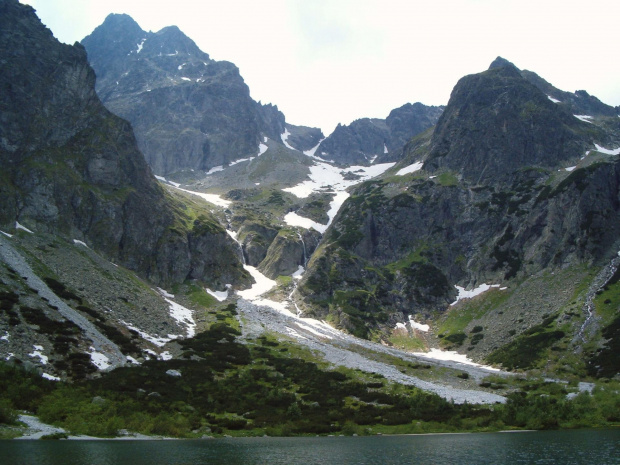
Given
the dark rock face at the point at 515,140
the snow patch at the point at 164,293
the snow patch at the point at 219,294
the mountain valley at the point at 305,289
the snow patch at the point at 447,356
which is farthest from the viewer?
the dark rock face at the point at 515,140

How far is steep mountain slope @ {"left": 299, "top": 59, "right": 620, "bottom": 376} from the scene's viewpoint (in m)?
117

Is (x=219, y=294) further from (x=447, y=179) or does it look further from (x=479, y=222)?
(x=447, y=179)

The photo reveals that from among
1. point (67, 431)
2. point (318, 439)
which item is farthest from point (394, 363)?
point (67, 431)

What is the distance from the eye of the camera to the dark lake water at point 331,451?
1184 inches

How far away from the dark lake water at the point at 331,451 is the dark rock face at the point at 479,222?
267 ft

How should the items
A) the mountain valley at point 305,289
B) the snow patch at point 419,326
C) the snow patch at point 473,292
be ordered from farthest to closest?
the snow patch at point 473,292 → the snow patch at point 419,326 → the mountain valley at point 305,289

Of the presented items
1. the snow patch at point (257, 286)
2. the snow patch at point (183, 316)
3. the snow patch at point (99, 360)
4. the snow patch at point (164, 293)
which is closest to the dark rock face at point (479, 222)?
the snow patch at point (257, 286)

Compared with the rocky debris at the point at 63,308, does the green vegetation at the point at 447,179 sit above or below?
above

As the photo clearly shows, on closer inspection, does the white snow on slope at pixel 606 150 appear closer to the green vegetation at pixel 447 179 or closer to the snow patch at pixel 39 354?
the green vegetation at pixel 447 179

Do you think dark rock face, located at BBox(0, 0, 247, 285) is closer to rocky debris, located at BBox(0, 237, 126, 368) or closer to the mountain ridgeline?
the mountain ridgeline

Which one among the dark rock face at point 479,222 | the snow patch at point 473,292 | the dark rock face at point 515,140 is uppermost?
the dark rock face at point 515,140

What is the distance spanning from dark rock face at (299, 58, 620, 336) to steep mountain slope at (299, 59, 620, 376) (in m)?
0.42

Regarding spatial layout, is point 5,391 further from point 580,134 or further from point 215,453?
point 580,134

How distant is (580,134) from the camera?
602ft
